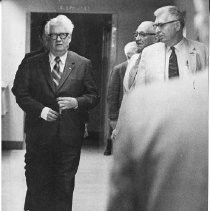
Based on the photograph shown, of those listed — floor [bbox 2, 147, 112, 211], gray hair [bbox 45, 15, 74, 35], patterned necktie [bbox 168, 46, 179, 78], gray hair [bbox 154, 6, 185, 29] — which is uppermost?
gray hair [bbox 154, 6, 185, 29]

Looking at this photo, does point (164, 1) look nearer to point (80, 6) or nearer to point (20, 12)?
point (80, 6)

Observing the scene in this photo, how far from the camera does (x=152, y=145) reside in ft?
12.7

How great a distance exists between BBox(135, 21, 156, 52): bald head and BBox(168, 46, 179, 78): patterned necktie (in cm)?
17

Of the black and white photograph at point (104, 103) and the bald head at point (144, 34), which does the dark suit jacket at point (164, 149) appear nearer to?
the black and white photograph at point (104, 103)

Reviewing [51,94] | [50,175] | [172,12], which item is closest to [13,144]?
[50,175]

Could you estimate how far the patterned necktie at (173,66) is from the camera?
3832mm

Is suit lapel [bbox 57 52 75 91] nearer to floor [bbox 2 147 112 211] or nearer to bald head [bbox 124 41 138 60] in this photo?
bald head [bbox 124 41 138 60]

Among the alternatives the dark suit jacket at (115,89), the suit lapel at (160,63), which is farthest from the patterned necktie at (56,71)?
the suit lapel at (160,63)

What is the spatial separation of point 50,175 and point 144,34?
3.74 feet

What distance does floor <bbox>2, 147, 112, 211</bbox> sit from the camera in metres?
3.85

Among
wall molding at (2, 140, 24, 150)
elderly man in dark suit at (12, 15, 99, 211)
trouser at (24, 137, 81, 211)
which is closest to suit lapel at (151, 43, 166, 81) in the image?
elderly man in dark suit at (12, 15, 99, 211)

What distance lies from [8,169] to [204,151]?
133 cm

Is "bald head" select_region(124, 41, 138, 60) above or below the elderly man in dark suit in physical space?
above

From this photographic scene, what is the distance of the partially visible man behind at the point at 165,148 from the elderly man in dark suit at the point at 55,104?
0.98 ft
